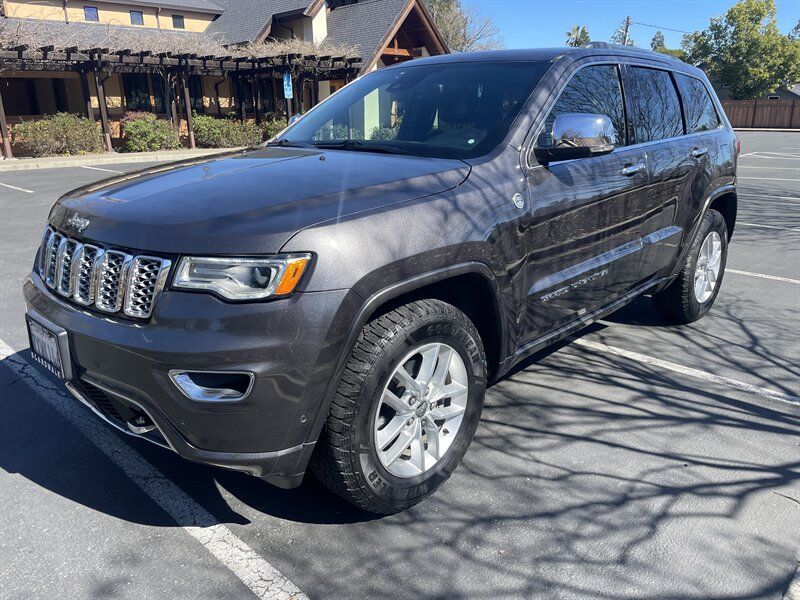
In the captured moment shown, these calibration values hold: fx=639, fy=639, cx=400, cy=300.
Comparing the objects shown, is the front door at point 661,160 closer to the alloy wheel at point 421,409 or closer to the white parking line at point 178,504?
the alloy wheel at point 421,409

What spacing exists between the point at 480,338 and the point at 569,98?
1488 mm

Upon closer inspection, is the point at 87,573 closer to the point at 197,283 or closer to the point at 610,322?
the point at 197,283

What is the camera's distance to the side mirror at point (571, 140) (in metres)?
3.15

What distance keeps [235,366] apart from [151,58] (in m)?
23.4

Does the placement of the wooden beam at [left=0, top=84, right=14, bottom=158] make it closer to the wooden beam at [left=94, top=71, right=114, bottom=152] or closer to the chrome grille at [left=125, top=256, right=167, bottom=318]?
the wooden beam at [left=94, top=71, right=114, bottom=152]

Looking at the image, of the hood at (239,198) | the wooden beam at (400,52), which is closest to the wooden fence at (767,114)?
the wooden beam at (400,52)

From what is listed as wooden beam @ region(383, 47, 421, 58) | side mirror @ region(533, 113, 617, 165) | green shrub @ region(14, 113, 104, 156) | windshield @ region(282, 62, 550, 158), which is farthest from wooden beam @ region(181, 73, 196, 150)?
side mirror @ region(533, 113, 617, 165)

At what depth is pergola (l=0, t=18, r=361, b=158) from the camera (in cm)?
2017

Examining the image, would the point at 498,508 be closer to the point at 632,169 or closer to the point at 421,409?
the point at 421,409

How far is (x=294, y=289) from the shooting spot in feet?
7.18

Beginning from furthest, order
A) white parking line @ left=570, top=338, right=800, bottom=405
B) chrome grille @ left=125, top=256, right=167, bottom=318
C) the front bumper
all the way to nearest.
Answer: white parking line @ left=570, top=338, right=800, bottom=405
chrome grille @ left=125, top=256, right=167, bottom=318
the front bumper

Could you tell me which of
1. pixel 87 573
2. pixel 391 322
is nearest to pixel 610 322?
pixel 391 322

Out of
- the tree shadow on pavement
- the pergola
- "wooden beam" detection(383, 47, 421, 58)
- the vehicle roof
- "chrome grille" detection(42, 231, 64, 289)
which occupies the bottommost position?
the tree shadow on pavement

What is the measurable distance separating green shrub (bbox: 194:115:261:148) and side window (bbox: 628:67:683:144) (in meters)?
22.4
